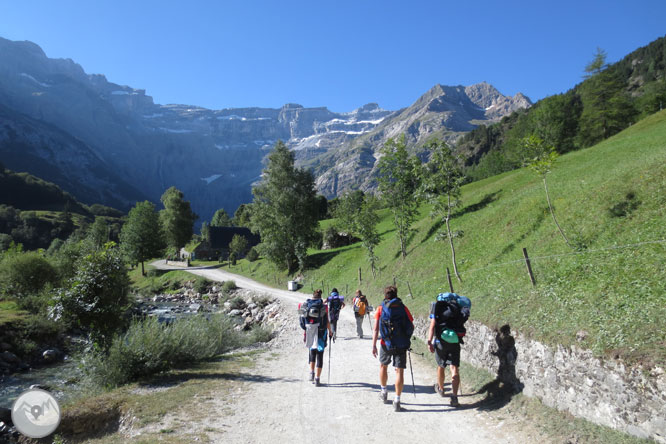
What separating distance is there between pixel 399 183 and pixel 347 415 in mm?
19620

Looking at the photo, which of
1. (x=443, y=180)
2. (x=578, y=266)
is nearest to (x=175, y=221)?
(x=443, y=180)

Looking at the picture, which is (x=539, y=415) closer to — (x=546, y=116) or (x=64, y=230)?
(x=546, y=116)

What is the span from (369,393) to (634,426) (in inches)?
201

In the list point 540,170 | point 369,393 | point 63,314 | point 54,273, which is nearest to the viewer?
point 369,393

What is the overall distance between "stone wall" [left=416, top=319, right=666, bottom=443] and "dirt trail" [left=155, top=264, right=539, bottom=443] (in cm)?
94

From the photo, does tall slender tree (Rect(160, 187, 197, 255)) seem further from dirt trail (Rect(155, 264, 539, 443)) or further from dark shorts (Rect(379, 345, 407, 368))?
dark shorts (Rect(379, 345, 407, 368))

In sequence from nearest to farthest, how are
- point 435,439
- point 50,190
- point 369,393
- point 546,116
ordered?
point 435,439, point 369,393, point 546,116, point 50,190

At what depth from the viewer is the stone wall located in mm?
4777

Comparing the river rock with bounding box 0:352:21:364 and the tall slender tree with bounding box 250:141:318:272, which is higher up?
the tall slender tree with bounding box 250:141:318:272

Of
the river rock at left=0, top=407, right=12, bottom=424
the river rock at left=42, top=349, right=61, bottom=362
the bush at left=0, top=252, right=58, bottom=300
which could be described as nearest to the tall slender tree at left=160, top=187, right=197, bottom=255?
the bush at left=0, top=252, right=58, bottom=300

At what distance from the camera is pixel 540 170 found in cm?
1486

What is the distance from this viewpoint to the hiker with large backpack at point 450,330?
7.29 m

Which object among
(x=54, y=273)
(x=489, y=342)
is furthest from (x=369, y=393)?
(x=54, y=273)

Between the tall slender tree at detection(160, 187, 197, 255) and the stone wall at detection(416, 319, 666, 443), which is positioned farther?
the tall slender tree at detection(160, 187, 197, 255)
